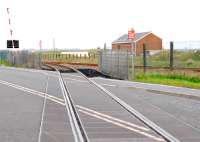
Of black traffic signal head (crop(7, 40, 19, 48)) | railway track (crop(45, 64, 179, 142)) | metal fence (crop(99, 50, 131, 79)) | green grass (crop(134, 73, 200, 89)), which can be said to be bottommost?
green grass (crop(134, 73, 200, 89))

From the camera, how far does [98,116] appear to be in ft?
45.1

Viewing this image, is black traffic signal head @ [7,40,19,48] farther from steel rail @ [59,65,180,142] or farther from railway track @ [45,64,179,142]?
steel rail @ [59,65,180,142]

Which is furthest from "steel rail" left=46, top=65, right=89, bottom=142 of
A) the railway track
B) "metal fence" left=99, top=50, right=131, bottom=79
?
"metal fence" left=99, top=50, right=131, bottom=79

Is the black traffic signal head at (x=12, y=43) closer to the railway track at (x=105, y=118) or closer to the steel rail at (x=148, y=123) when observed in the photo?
the railway track at (x=105, y=118)

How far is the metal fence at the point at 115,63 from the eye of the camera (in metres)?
31.7

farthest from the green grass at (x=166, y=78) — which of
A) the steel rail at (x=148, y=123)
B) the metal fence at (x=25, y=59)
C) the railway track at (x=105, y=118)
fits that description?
the metal fence at (x=25, y=59)

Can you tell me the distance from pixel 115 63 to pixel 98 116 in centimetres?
2119

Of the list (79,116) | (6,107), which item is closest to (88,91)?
(6,107)

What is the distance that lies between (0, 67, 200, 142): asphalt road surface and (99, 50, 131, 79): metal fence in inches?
406

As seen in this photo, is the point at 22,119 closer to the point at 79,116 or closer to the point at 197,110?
the point at 79,116

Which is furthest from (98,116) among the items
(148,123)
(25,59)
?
(25,59)

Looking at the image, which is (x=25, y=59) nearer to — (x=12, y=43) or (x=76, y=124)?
(x=12, y=43)

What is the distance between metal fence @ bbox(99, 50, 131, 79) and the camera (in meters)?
31.7

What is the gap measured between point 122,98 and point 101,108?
313cm
